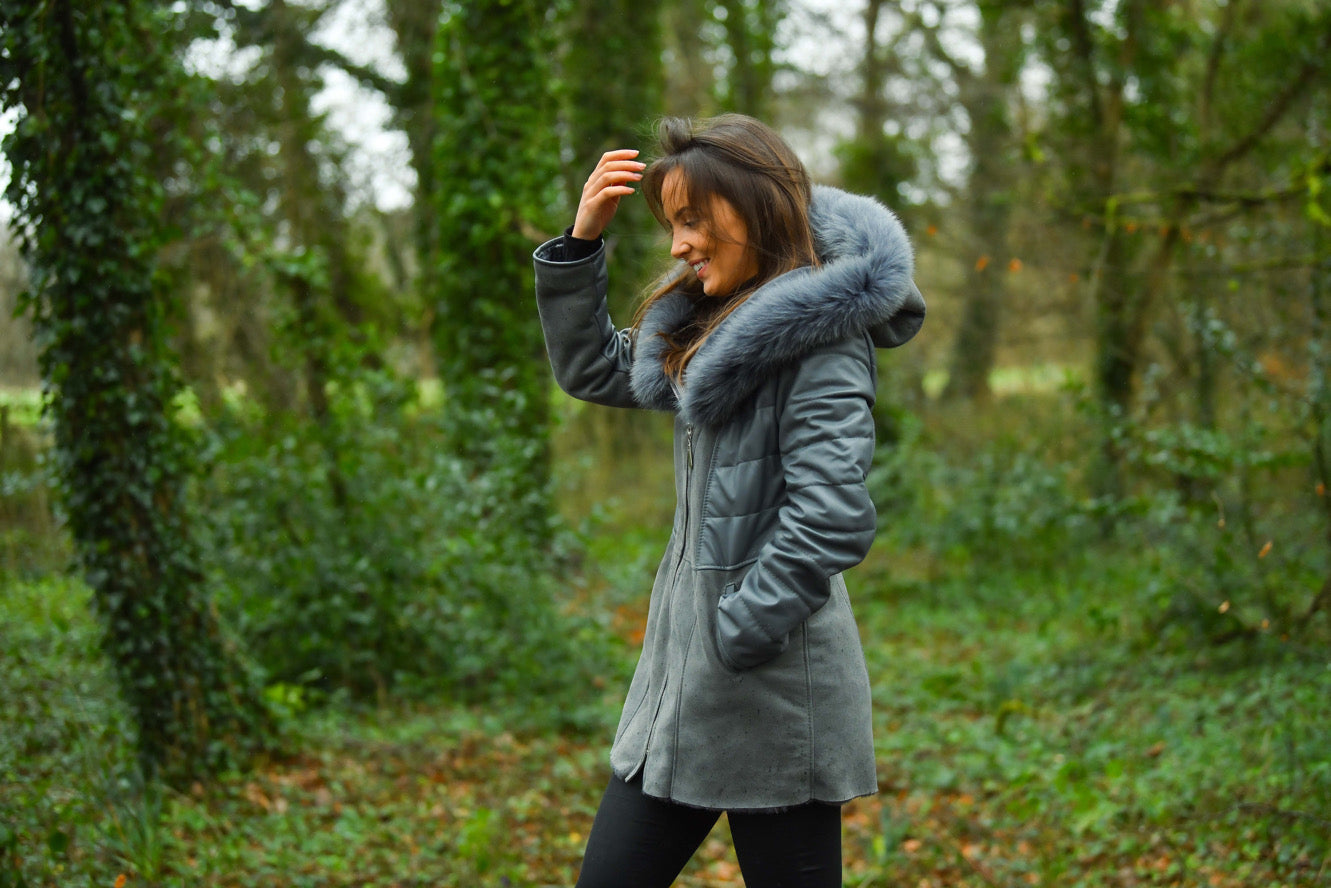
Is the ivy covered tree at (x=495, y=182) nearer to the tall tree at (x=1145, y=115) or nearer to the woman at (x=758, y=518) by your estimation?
the tall tree at (x=1145, y=115)

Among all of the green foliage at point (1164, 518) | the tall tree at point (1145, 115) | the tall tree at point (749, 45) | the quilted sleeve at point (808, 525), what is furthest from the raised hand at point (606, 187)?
the tall tree at point (749, 45)

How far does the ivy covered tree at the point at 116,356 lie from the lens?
392cm

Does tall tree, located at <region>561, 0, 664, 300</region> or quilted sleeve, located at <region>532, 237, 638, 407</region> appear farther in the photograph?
tall tree, located at <region>561, 0, 664, 300</region>

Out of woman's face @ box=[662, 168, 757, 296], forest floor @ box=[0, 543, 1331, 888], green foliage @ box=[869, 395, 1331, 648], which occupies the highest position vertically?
woman's face @ box=[662, 168, 757, 296]

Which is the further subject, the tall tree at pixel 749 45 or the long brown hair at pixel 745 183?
the tall tree at pixel 749 45

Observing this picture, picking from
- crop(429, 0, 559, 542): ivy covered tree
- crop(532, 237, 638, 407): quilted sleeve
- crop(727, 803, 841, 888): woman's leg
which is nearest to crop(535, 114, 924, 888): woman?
crop(727, 803, 841, 888): woman's leg

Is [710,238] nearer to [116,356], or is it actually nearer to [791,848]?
[791,848]

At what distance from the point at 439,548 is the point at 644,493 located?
6.38m

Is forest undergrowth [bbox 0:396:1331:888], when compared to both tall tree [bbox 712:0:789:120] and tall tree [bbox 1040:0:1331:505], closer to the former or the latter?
tall tree [bbox 1040:0:1331:505]

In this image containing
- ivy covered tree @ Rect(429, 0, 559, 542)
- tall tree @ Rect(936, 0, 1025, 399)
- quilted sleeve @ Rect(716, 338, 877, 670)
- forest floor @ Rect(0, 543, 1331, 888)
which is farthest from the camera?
tall tree @ Rect(936, 0, 1025, 399)

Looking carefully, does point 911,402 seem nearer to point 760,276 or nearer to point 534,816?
point 534,816

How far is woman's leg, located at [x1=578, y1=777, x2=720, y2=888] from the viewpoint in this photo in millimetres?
2229

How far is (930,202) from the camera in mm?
14805

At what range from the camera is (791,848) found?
219 cm
